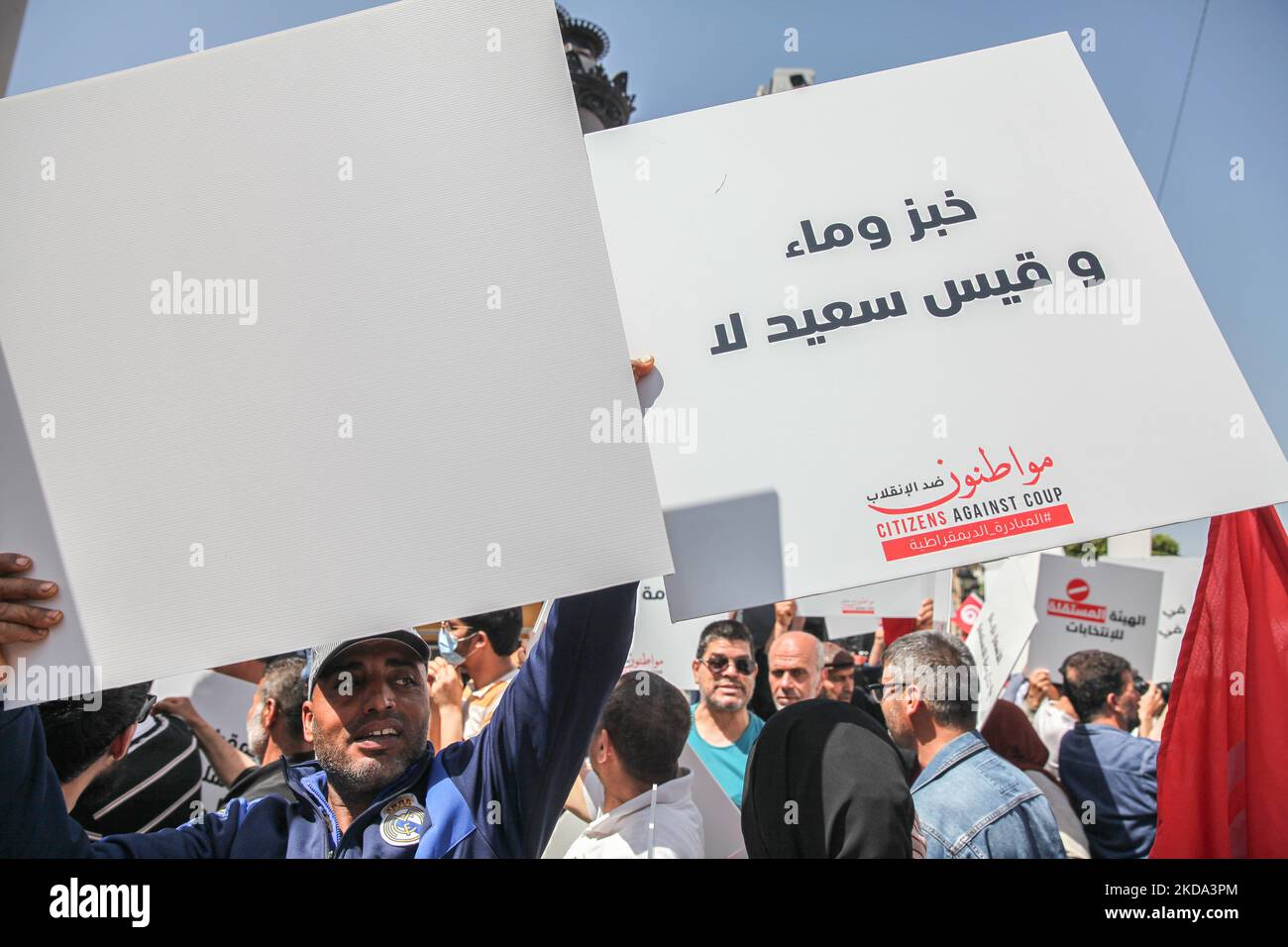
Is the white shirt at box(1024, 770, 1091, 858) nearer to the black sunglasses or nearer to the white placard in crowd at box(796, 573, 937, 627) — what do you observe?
the black sunglasses

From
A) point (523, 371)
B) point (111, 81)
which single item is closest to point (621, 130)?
point (523, 371)

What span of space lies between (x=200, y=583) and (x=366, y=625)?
0.30m

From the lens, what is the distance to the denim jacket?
7.11 feet

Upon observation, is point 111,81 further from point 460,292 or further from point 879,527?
point 879,527

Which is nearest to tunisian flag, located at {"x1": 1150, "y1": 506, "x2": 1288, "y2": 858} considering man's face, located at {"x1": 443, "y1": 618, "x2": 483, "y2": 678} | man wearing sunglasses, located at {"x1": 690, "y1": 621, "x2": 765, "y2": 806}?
man wearing sunglasses, located at {"x1": 690, "y1": 621, "x2": 765, "y2": 806}

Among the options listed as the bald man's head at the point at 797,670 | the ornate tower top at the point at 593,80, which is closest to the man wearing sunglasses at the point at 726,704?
the bald man's head at the point at 797,670

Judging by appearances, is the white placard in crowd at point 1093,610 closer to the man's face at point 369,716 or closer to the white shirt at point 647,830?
the white shirt at point 647,830

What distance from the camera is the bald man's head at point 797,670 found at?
3.44m

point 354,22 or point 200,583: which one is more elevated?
point 354,22

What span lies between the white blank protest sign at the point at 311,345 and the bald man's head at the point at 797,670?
2.09 meters

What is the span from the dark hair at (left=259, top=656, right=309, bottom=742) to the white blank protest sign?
1608 mm
